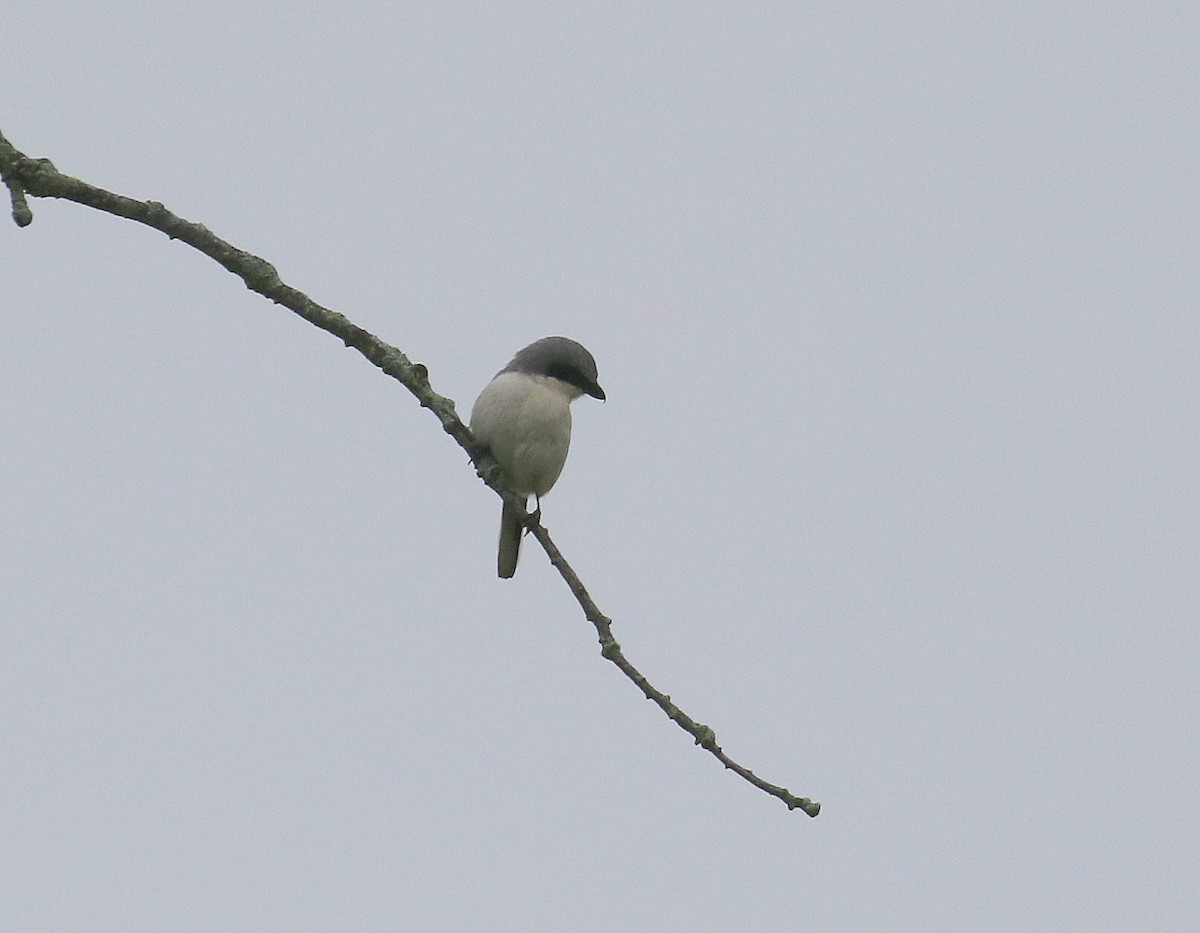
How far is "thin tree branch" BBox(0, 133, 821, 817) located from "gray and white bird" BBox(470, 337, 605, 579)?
2.02 m

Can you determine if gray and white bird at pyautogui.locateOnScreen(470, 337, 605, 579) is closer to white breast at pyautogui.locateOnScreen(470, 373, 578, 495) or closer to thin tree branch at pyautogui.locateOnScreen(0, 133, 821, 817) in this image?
white breast at pyautogui.locateOnScreen(470, 373, 578, 495)

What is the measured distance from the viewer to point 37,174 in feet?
10.7

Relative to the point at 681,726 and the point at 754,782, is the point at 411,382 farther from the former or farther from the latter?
the point at 754,782

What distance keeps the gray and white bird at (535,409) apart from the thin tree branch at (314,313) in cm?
202

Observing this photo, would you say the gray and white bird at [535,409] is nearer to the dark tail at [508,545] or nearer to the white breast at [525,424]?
the white breast at [525,424]

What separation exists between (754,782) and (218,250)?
2088 mm

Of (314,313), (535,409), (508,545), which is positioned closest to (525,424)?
(535,409)

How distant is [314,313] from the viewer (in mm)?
3693

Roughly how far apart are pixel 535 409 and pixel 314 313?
2652 millimetres

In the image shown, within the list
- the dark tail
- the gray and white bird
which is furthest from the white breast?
the dark tail

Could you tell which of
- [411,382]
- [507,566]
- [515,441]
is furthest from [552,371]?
[411,382]

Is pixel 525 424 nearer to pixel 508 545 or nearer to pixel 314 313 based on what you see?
pixel 508 545

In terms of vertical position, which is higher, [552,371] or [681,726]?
[552,371]

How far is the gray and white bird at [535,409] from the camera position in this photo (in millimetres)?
6273
